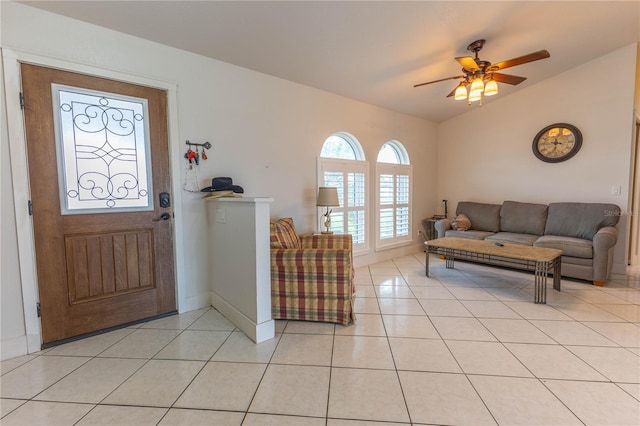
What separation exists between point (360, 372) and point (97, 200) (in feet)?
8.05

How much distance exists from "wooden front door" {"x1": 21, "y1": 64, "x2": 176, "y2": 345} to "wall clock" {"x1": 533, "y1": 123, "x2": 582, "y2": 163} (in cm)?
527

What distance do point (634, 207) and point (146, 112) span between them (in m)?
6.26

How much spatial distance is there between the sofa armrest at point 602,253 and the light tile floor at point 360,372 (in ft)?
2.01

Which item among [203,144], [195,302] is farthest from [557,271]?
[203,144]

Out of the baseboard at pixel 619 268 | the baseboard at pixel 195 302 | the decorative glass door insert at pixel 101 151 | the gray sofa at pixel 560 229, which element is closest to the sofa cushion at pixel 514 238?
the gray sofa at pixel 560 229

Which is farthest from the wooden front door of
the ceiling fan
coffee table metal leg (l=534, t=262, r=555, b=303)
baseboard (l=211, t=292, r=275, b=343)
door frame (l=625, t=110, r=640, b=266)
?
door frame (l=625, t=110, r=640, b=266)

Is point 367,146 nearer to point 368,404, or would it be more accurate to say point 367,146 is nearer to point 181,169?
point 181,169

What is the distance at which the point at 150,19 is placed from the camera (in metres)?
2.24

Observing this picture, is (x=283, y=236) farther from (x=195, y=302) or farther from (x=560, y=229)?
(x=560, y=229)

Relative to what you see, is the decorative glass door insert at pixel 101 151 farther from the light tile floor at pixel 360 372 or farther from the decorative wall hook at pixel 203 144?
the light tile floor at pixel 360 372

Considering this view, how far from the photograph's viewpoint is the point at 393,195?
4848 millimetres

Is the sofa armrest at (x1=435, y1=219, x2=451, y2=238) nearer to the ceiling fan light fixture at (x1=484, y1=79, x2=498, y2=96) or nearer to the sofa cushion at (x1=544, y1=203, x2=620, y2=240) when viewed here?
the sofa cushion at (x1=544, y1=203, x2=620, y2=240)

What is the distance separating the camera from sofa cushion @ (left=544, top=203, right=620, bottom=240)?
3693 millimetres

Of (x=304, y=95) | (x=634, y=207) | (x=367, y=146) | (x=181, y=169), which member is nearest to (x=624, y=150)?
(x=634, y=207)
